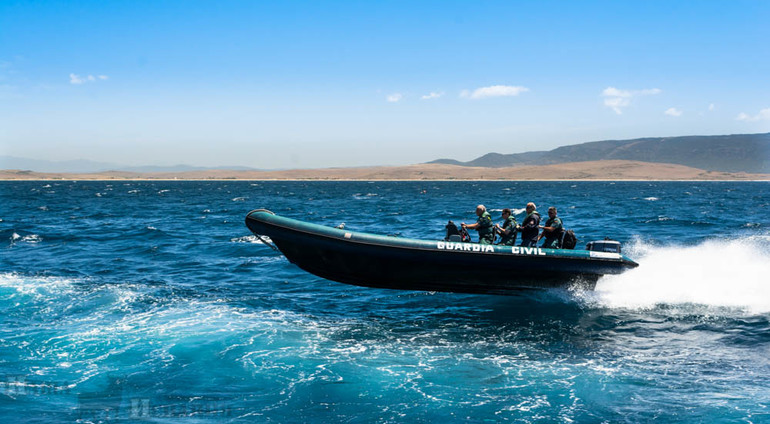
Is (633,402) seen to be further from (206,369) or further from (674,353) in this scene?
(206,369)

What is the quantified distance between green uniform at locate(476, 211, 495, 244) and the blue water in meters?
1.55

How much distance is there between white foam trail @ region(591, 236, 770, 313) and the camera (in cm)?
1254

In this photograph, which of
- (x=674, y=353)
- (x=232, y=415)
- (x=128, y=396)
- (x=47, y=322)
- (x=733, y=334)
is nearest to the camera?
(x=232, y=415)

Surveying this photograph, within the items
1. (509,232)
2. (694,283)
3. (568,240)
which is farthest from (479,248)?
(694,283)

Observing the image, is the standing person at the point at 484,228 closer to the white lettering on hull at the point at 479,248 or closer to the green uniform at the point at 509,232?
the green uniform at the point at 509,232

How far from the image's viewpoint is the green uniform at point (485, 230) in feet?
40.0

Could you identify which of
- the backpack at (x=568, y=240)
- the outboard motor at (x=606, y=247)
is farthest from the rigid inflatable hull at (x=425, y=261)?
the backpack at (x=568, y=240)

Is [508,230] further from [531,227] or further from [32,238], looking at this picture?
[32,238]

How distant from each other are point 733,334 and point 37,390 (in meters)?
11.4

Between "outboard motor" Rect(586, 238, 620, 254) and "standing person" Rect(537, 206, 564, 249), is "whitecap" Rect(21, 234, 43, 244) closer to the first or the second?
"standing person" Rect(537, 206, 564, 249)

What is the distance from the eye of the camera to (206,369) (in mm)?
8836

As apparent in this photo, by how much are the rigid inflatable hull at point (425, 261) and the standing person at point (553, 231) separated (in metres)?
0.71

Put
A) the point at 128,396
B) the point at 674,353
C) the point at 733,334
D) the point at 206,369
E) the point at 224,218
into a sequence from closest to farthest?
the point at 128,396 → the point at 206,369 → the point at 674,353 → the point at 733,334 → the point at 224,218

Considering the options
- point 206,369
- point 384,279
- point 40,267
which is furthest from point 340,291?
point 40,267
